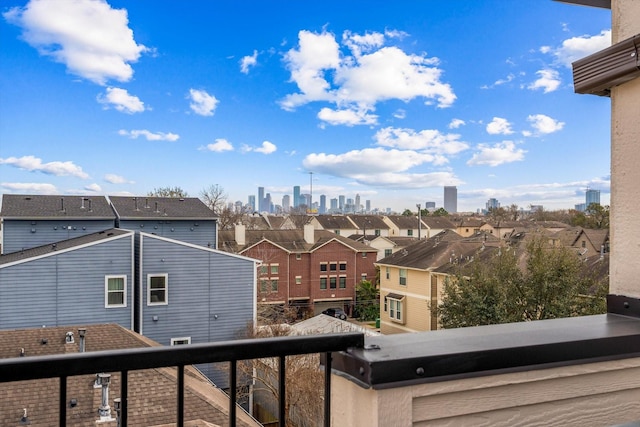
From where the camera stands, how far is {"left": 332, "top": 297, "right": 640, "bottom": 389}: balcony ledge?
720 mm

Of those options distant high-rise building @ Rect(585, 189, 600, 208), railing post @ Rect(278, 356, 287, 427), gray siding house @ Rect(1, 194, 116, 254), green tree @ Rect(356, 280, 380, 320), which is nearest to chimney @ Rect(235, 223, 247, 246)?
green tree @ Rect(356, 280, 380, 320)

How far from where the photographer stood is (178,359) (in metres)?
0.68

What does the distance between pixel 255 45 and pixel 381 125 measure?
27.1ft

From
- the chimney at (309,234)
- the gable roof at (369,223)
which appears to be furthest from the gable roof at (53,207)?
the gable roof at (369,223)

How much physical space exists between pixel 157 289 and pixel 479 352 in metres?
9.61

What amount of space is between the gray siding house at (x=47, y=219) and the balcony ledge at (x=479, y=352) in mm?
12764

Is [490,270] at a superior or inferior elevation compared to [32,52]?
inferior

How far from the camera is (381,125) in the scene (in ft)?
76.5

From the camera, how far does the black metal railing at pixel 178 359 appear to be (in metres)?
0.60

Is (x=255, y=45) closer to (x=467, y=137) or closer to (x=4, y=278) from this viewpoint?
(x=467, y=137)

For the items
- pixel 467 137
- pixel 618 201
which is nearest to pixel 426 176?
pixel 467 137

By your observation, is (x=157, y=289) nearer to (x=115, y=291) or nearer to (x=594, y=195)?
(x=115, y=291)

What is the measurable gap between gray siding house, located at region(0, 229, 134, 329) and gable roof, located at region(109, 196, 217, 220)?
144 inches

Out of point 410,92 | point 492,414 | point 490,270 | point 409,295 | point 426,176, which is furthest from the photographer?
point 426,176
